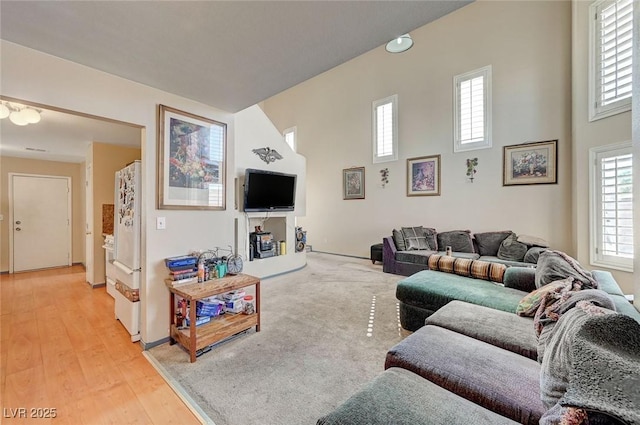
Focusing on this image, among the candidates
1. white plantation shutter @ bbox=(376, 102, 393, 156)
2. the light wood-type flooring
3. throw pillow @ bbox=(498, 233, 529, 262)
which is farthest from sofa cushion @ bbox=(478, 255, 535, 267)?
the light wood-type flooring

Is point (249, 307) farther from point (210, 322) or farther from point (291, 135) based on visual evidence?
point (291, 135)

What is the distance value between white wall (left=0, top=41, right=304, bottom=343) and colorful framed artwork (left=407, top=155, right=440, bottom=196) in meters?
4.15

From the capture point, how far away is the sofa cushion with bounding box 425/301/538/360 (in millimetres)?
1508

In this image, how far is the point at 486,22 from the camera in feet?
15.8

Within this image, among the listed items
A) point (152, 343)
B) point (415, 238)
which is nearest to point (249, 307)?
point (152, 343)

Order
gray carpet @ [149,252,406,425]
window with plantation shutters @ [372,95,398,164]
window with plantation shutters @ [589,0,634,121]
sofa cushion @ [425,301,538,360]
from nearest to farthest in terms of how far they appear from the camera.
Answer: sofa cushion @ [425,301,538,360], gray carpet @ [149,252,406,425], window with plantation shutters @ [589,0,634,121], window with plantation shutters @ [372,95,398,164]

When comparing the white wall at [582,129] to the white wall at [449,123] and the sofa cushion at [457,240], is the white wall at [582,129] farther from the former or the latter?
the sofa cushion at [457,240]

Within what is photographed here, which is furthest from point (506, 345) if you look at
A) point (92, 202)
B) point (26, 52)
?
point (92, 202)

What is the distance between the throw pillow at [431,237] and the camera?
5.03m

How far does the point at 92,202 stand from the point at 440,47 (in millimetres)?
7268

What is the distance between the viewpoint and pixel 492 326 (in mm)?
1702

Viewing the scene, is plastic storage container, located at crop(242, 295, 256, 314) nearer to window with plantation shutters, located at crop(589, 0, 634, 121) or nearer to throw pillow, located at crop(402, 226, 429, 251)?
throw pillow, located at crop(402, 226, 429, 251)

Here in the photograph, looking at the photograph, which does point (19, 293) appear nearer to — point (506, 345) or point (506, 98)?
point (506, 345)

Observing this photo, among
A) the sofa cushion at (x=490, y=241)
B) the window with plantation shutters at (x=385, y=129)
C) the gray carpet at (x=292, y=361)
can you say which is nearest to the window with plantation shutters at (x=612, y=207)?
the sofa cushion at (x=490, y=241)
